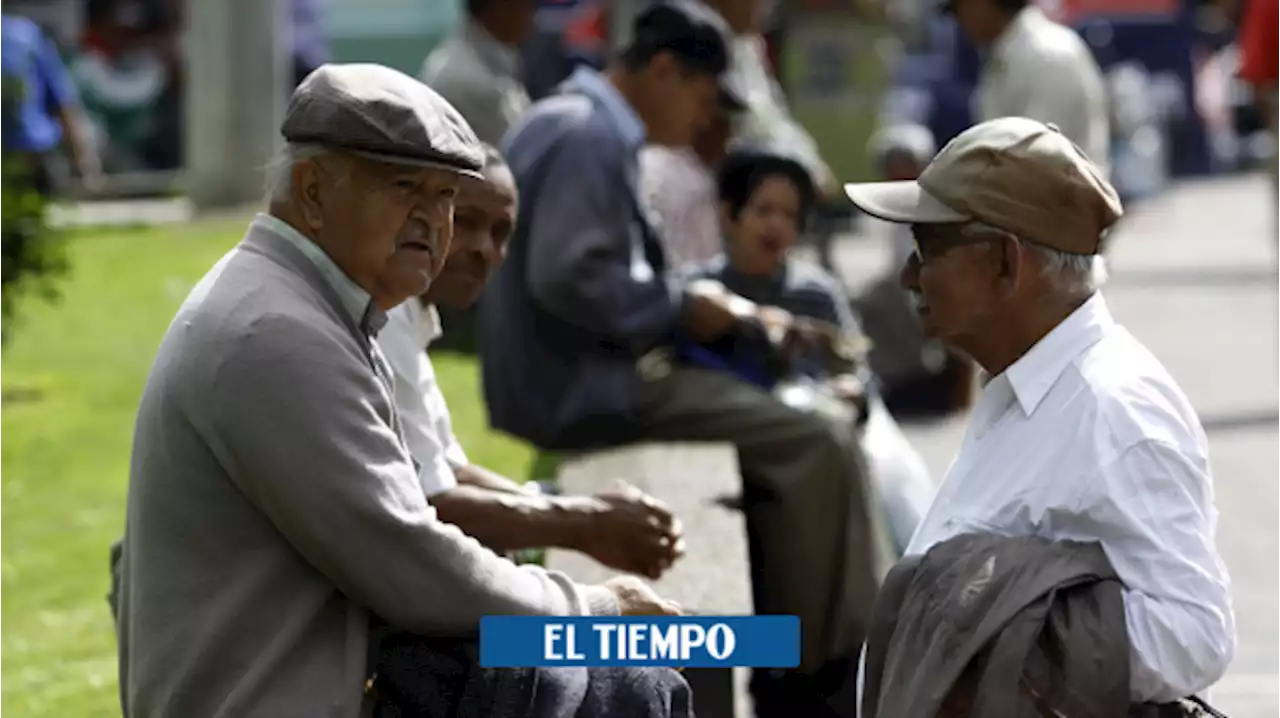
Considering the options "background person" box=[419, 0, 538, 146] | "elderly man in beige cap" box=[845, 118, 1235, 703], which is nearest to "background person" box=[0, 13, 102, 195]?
"background person" box=[419, 0, 538, 146]

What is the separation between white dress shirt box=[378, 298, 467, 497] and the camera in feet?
14.2

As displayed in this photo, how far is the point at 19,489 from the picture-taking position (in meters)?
8.34

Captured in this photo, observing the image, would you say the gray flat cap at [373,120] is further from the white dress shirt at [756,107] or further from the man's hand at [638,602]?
the white dress shirt at [756,107]

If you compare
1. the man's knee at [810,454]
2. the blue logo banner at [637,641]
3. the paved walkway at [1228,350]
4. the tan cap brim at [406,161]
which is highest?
the tan cap brim at [406,161]

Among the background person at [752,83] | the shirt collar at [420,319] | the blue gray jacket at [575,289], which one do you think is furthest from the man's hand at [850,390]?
the shirt collar at [420,319]

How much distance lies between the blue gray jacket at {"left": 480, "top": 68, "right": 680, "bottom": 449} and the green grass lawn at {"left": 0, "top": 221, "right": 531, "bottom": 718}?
131 cm

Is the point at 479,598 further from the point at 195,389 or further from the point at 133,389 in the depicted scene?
the point at 133,389

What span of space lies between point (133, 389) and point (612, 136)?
5015mm

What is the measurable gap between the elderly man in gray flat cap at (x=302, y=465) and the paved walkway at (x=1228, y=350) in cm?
343

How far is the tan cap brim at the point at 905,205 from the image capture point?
3.67 meters

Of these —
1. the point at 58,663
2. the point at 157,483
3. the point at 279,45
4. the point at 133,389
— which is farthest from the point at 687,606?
the point at 279,45

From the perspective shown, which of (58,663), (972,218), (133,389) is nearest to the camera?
(972,218)

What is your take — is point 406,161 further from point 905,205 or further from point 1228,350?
point 1228,350

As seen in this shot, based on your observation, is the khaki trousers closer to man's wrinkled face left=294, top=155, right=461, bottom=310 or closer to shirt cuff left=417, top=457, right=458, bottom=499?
shirt cuff left=417, top=457, right=458, bottom=499
